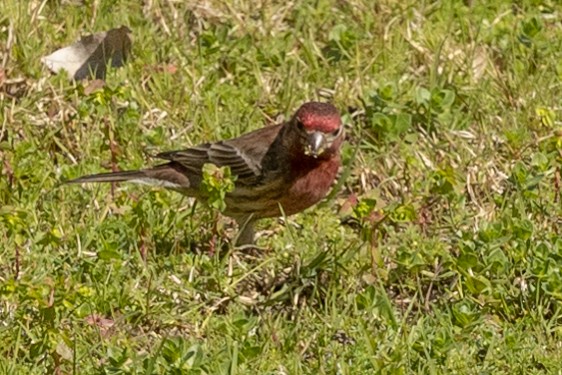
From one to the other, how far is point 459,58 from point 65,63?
2355mm

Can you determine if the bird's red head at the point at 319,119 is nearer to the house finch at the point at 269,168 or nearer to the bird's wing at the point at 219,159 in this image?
the house finch at the point at 269,168

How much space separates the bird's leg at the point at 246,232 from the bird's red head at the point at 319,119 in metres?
0.56

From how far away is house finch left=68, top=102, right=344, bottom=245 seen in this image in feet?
25.8

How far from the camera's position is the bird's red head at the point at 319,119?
782 centimetres

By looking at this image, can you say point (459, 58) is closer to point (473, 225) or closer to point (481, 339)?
point (473, 225)

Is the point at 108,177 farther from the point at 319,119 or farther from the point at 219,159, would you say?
the point at 319,119

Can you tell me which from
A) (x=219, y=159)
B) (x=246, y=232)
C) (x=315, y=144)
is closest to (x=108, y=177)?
(x=219, y=159)

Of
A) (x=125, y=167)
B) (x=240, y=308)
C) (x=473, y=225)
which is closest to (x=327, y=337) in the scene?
(x=240, y=308)

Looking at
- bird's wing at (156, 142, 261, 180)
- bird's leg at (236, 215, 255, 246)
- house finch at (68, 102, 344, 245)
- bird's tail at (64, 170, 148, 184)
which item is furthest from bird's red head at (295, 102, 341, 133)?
bird's tail at (64, 170, 148, 184)

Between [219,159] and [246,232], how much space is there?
1.60 feet

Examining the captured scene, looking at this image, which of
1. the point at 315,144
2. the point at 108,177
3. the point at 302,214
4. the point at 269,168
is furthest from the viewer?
the point at 302,214

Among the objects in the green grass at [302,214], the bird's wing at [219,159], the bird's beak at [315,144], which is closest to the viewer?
the green grass at [302,214]

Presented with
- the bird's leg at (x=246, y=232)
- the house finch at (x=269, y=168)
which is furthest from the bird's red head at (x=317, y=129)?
the bird's leg at (x=246, y=232)

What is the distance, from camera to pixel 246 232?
7.88 m
